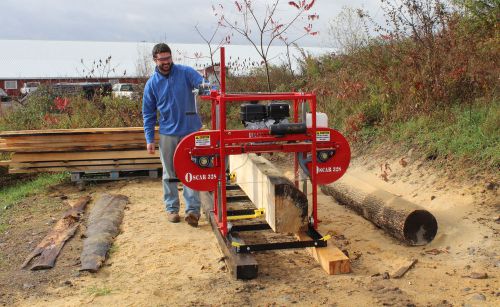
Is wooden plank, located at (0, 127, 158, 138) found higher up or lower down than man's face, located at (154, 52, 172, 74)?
lower down

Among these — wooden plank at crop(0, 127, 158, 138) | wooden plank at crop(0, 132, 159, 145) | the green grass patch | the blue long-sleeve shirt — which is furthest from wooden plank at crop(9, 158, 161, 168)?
the green grass patch

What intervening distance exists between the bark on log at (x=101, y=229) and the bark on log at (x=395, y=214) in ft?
9.81

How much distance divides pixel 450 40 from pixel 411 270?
5.25m

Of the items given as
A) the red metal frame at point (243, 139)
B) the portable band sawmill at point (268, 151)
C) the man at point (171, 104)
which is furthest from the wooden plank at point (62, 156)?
the red metal frame at point (243, 139)

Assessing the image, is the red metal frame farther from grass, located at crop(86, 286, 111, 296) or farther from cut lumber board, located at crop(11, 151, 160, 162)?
cut lumber board, located at crop(11, 151, 160, 162)

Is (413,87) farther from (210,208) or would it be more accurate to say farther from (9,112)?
(9,112)

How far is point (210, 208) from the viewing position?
6.47 meters

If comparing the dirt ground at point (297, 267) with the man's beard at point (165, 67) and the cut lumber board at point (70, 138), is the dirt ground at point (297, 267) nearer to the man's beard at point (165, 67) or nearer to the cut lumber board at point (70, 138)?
the man's beard at point (165, 67)

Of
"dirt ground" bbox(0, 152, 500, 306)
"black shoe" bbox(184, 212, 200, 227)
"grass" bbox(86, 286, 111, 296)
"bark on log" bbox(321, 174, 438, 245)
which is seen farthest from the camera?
"black shoe" bbox(184, 212, 200, 227)

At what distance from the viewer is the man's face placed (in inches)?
251

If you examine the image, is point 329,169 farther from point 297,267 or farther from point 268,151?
point 297,267

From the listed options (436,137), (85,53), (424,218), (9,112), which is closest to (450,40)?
(436,137)

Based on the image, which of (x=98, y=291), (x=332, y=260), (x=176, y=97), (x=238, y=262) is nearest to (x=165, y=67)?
(x=176, y=97)

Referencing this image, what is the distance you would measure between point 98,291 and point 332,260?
210cm
